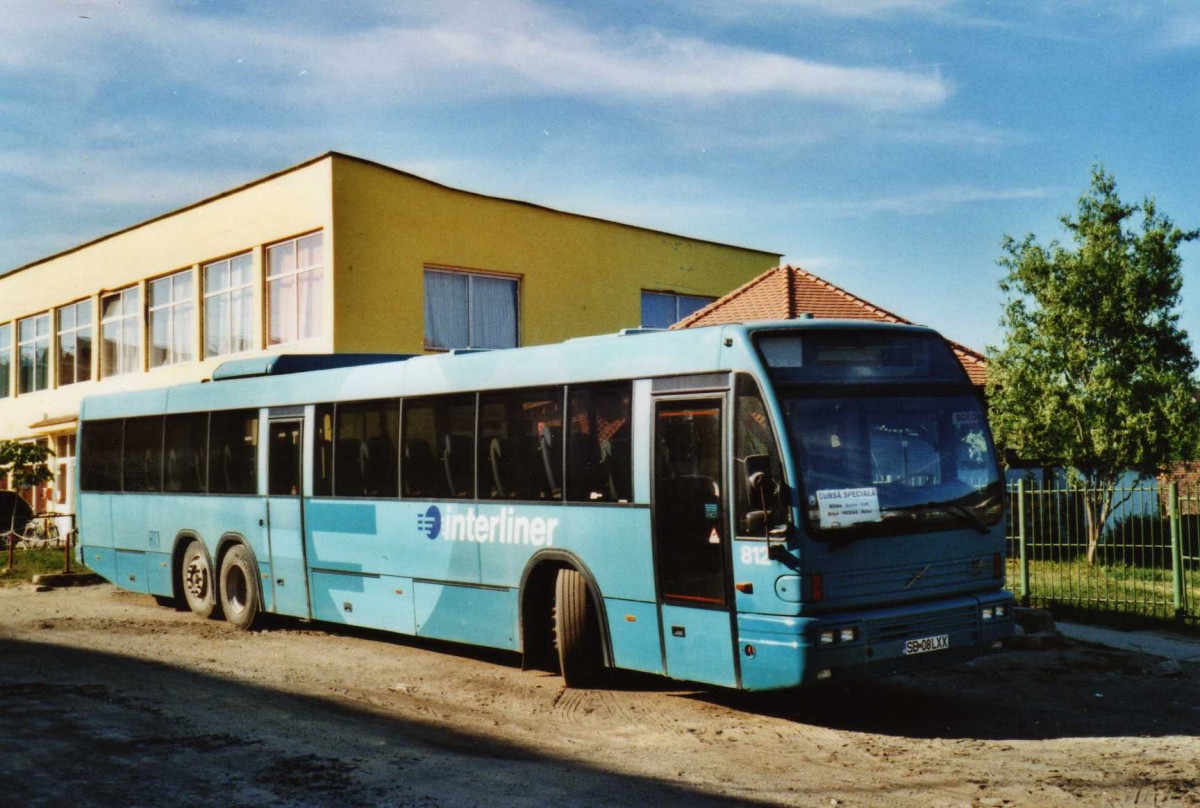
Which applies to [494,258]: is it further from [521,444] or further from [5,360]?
[5,360]

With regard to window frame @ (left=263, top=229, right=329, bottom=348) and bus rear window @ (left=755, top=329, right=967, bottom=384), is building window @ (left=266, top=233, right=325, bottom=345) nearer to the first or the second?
window frame @ (left=263, top=229, right=329, bottom=348)

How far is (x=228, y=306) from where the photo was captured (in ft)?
89.8

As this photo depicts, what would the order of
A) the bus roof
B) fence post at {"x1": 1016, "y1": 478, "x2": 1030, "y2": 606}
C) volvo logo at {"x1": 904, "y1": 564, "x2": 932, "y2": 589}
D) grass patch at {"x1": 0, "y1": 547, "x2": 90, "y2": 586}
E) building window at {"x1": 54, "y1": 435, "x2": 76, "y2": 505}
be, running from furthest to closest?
building window at {"x1": 54, "y1": 435, "x2": 76, "y2": 505}, grass patch at {"x1": 0, "y1": 547, "x2": 90, "y2": 586}, fence post at {"x1": 1016, "y1": 478, "x2": 1030, "y2": 606}, the bus roof, volvo logo at {"x1": 904, "y1": 564, "x2": 932, "y2": 589}

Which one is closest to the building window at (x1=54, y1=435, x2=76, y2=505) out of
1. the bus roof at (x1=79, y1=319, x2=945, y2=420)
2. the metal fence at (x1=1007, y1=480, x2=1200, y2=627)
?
the bus roof at (x1=79, y1=319, x2=945, y2=420)

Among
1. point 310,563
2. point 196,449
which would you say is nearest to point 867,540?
point 310,563

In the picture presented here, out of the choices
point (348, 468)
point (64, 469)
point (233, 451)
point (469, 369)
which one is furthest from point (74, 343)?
point (469, 369)

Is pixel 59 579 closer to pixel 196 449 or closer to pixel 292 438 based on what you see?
pixel 196 449

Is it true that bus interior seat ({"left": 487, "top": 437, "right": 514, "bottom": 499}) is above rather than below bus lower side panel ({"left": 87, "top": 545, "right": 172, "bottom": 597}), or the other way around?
above

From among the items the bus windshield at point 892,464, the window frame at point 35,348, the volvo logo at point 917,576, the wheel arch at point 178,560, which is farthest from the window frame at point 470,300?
the window frame at point 35,348

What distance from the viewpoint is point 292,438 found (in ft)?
45.6

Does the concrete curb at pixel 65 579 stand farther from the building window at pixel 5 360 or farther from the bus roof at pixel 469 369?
Result: the building window at pixel 5 360

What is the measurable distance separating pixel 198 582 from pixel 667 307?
17610 millimetres

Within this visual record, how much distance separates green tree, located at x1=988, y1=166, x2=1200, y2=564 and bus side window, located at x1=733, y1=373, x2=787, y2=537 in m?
14.2

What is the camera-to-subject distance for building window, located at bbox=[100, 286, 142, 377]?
1240 inches
